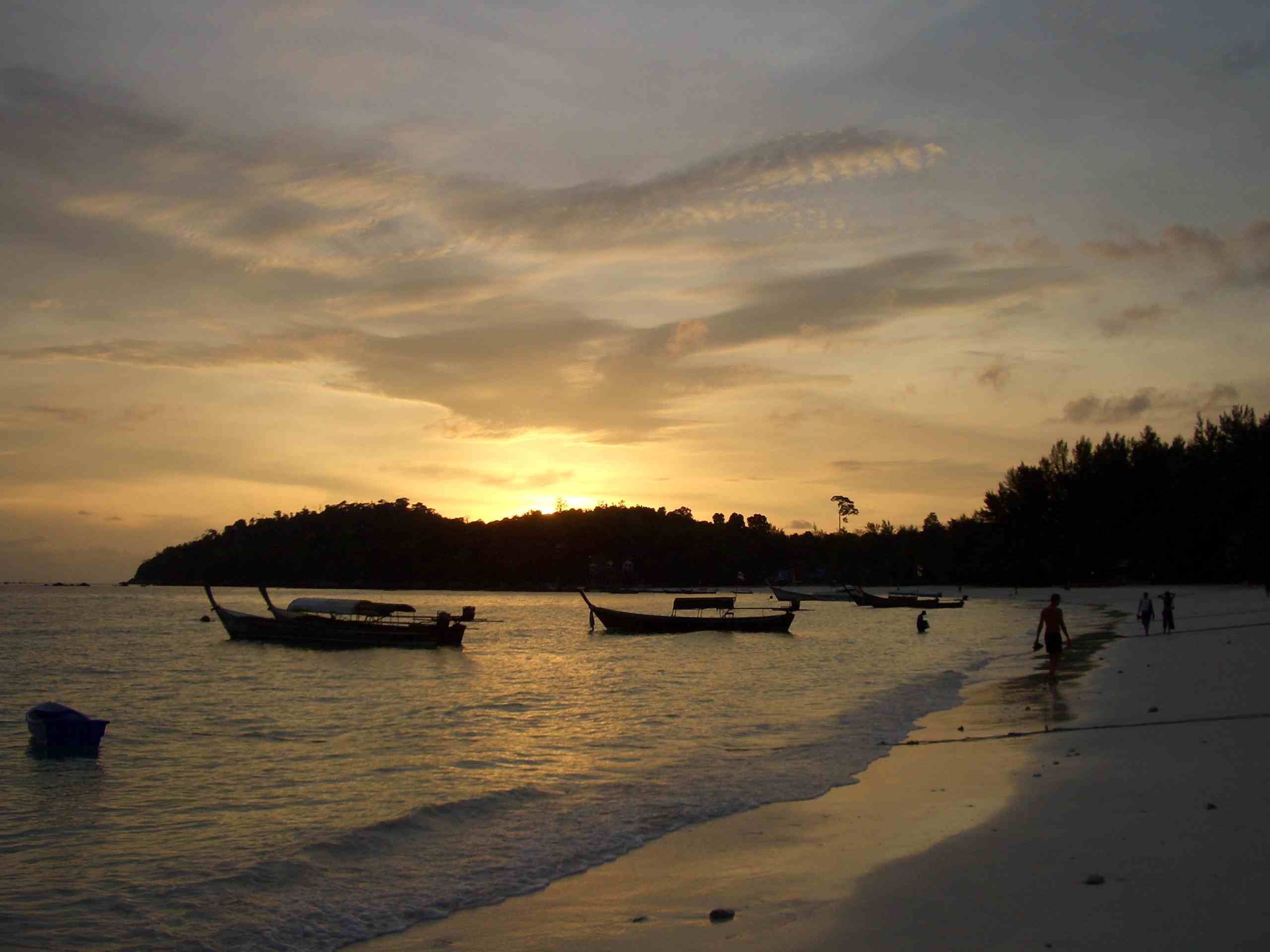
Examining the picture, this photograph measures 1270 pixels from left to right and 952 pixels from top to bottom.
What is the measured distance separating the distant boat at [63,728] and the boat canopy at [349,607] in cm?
2706

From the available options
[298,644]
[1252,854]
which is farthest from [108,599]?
[1252,854]

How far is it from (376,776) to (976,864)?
11109mm

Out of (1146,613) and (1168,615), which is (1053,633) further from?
(1146,613)

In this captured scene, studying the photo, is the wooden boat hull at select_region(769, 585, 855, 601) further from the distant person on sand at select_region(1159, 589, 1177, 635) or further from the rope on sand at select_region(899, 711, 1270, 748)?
the rope on sand at select_region(899, 711, 1270, 748)

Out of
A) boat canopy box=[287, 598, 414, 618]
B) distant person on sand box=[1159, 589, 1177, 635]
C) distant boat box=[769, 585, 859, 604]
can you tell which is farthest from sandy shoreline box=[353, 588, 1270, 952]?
distant boat box=[769, 585, 859, 604]

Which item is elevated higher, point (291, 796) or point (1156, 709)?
point (1156, 709)

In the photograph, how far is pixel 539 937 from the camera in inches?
305

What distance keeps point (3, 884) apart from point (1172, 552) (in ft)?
330

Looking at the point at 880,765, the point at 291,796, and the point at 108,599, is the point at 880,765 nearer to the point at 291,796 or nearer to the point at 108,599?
the point at 291,796

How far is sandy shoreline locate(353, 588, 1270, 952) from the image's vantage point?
6352 mm

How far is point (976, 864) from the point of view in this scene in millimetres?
8031

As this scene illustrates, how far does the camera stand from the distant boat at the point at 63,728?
18.0 meters

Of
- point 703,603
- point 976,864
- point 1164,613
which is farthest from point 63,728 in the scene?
point 703,603

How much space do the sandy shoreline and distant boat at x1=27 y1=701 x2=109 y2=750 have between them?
1294cm
